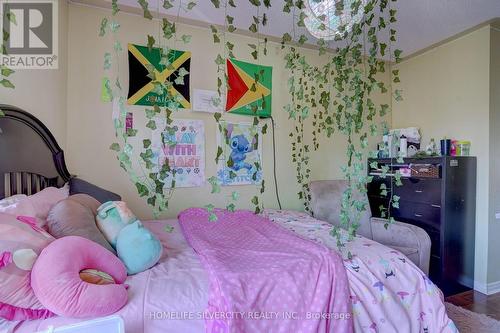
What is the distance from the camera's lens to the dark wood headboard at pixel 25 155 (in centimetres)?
138

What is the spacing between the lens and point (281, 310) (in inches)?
43.2

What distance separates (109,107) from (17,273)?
68.8 inches

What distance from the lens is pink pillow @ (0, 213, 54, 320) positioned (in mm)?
819

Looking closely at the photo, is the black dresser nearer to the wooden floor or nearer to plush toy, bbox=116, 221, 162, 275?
the wooden floor

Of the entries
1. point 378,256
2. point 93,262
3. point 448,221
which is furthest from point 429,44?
point 93,262

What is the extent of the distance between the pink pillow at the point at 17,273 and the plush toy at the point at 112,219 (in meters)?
0.35

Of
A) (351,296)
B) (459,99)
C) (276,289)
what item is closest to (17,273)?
(276,289)

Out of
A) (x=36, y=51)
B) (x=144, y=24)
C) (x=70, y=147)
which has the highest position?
(x=144, y=24)

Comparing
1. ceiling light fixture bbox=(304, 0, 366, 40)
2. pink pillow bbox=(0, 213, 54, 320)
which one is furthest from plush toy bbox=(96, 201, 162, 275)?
ceiling light fixture bbox=(304, 0, 366, 40)

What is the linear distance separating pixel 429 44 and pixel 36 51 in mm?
3607

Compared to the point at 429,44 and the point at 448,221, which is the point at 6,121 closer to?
the point at 448,221

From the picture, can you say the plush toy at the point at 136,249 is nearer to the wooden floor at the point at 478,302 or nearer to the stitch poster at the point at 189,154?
the stitch poster at the point at 189,154

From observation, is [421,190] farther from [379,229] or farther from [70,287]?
[70,287]

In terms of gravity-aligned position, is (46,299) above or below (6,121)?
below
